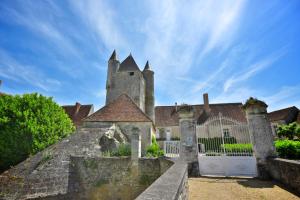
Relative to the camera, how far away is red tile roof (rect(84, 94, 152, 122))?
43.2 feet

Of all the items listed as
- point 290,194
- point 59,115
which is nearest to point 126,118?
point 59,115

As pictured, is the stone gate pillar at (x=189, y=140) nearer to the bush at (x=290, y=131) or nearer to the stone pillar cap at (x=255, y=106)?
the stone pillar cap at (x=255, y=106)

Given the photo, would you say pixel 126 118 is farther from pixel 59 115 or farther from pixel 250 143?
pixel 250 143

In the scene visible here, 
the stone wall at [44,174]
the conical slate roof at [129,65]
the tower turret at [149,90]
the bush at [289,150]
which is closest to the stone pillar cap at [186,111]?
the bush at [289,150]

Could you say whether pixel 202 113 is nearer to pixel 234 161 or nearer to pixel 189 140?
pixel 234 161

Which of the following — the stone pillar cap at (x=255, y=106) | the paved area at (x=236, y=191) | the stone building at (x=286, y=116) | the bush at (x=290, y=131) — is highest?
the stone building at (x=286, y=116)

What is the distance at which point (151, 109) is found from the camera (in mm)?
20812

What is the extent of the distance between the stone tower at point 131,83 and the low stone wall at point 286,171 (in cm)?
1526

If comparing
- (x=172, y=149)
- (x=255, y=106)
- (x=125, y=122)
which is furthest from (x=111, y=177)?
(x=255, y=106)

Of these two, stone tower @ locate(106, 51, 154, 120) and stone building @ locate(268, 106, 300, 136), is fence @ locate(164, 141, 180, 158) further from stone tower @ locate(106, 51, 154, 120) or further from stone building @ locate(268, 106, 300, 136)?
stone building @ locate(268, 106, 300, 136)

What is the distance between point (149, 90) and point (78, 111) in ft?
37.7

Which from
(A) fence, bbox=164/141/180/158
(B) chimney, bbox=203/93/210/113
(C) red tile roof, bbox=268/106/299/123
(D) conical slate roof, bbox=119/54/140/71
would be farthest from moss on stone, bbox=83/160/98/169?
(C) red tile roof, bbox=268/106/299/123

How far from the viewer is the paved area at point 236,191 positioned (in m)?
4.04

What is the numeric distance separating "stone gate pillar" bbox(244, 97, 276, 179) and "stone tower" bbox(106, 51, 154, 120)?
14207 mm
